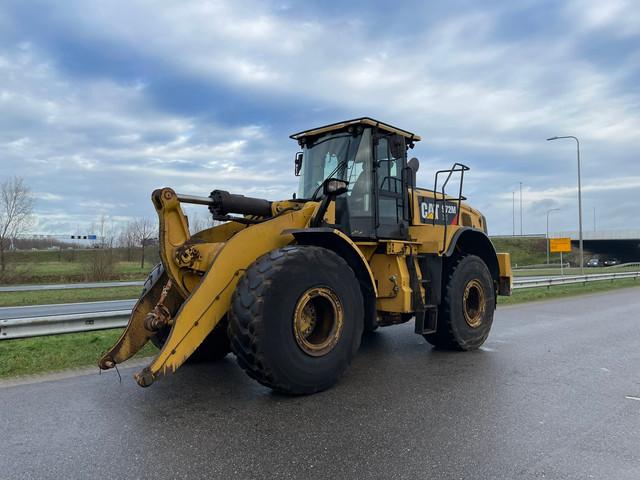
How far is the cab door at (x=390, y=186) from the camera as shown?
6.25 meters

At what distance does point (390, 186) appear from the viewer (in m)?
6.55

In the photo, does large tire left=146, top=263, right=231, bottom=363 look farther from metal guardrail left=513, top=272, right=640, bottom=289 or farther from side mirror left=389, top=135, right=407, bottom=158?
metal guardrail left=513, top=272, right=640, bottom=289

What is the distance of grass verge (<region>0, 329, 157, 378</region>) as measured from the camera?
6.02 metres

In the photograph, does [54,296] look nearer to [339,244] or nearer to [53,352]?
[53,352]

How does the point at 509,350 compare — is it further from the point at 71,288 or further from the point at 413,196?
the point at 71,288

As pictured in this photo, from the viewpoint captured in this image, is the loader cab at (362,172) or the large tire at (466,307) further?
the large tire at (466,307)

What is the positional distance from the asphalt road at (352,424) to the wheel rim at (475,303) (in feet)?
2.85

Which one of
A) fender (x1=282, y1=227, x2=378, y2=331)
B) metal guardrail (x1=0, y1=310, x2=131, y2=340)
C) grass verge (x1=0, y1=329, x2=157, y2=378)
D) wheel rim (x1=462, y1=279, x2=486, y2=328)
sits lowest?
grass verge (x1=0, y1=329, x2=157, y2=378)

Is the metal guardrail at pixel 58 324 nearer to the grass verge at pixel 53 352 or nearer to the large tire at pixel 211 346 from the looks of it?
the grass verge at pixel 53 352

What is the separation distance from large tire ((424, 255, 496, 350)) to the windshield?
2.12m

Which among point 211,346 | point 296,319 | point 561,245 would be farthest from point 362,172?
point 561,245

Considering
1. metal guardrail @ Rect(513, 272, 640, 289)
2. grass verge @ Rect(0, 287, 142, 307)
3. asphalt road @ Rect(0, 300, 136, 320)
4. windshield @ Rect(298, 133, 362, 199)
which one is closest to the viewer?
windshield @ Rect(298, 133, 362, 199)

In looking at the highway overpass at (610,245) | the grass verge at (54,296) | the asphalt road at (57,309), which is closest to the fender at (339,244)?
the asphalt road at (57,309)

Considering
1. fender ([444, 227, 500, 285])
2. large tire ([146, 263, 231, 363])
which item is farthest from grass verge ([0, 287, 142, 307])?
fender ([444, 227, 500, 285])
